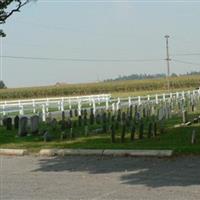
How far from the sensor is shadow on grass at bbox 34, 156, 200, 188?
9938 mm

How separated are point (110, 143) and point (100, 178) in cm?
544

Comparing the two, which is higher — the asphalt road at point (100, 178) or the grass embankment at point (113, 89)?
the grass embankment at point (113, 89)

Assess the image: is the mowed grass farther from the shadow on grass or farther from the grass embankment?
the grass embankment

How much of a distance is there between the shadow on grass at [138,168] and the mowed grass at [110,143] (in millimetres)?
1208

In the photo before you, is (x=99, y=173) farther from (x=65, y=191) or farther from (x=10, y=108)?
(x=10, y=108)

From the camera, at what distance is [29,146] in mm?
16047

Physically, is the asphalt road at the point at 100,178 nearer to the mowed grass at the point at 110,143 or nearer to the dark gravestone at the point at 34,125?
the mowed grass at the point at 110,143

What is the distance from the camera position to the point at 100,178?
34.4ft

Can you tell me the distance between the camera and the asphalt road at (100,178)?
8.91 meters

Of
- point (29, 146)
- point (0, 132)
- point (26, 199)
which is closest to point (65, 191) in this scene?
point (26, 199)

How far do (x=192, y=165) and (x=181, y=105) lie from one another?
70.0 ft

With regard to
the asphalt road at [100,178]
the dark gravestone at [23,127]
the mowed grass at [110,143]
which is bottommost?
the asphalt road at [100,178]

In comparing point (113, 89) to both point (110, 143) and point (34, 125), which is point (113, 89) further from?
point (110, 143)

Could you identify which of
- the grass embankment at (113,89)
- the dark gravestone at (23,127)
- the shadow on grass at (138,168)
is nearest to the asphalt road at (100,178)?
the shadow on grass at (138,168)
